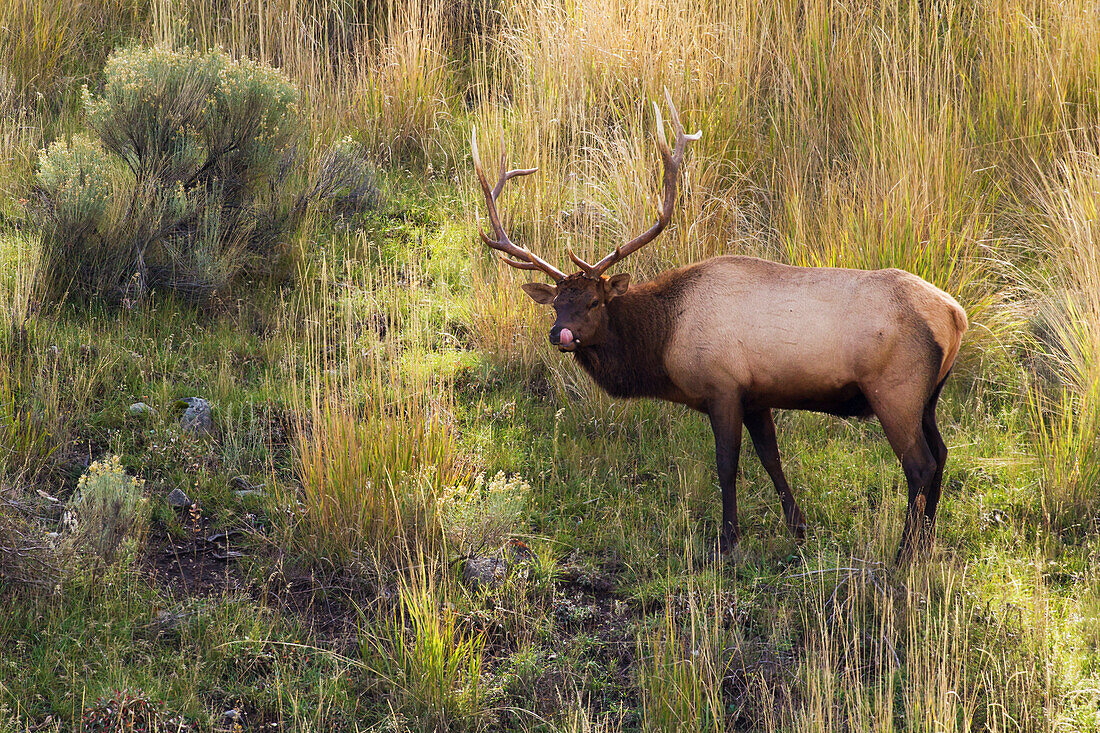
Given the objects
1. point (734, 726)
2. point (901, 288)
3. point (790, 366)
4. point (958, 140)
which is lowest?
point (734, 726)

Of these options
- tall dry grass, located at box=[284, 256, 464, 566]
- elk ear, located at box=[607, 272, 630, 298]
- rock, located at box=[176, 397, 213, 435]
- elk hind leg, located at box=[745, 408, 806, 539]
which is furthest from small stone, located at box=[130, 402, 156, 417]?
elk hind leg, located at box=[745, 408, 806, 539]

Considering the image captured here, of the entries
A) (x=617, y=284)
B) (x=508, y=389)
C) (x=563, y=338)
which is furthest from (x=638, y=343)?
(x=508, y=389)

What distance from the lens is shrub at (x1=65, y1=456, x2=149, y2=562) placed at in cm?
496

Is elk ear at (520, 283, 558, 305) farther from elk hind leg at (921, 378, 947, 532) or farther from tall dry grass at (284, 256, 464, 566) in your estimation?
elk hind leg at (921, 378, 947, 532)

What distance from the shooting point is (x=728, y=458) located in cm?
537

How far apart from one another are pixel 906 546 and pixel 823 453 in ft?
3.94

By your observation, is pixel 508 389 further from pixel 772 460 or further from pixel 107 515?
pixel 107 515

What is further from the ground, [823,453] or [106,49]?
[106,49]

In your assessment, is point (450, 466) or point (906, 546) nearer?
point (906, 546)

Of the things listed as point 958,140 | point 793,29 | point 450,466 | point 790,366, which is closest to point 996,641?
point 790,366

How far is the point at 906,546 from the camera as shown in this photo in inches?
199

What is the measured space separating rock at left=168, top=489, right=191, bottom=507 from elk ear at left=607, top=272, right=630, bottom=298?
8.08ft

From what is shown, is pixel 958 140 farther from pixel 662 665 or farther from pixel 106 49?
pixel 106 49

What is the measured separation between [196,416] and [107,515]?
1223 millimetres
